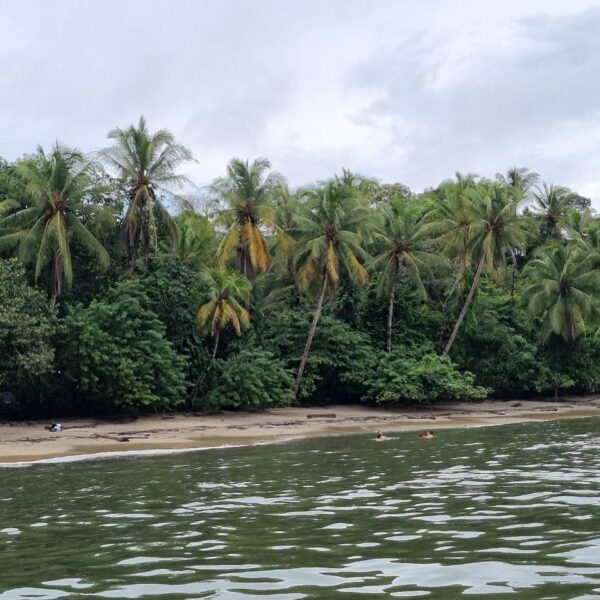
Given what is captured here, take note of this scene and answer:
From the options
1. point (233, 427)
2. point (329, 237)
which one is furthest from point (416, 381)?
point (233, 427)

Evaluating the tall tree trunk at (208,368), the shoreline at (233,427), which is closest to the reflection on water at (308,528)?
the shoreline at (233,427)

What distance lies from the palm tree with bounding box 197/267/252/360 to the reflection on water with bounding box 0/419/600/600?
1450 centimetres

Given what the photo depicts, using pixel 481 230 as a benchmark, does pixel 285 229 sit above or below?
above

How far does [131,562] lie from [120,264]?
27.0 metres

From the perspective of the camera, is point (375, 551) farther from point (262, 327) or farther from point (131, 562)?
point (262, 327)

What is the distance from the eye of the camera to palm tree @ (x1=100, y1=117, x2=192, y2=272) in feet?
111

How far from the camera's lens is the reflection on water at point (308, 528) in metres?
7.33

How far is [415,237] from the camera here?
4053 centimetres

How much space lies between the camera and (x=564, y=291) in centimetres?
4506

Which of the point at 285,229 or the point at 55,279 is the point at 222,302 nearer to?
the point at 55,279

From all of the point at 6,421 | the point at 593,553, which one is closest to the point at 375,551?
the point at 593,553

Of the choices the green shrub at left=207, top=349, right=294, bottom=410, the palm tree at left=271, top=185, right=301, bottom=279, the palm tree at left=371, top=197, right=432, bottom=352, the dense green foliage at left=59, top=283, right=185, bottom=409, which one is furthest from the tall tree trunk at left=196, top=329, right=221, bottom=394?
the palm tree at left=371, top=197, right=432, bottom=352

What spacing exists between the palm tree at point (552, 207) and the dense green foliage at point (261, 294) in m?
3.27

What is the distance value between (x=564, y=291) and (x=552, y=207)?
36.1 ft
